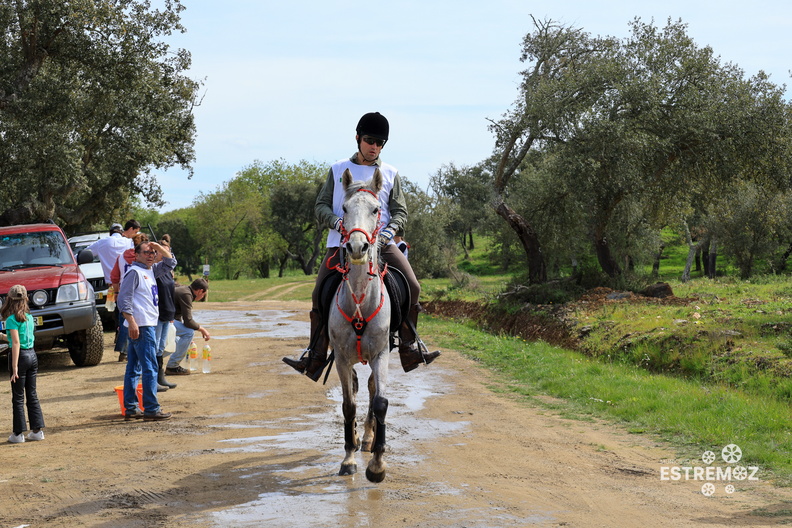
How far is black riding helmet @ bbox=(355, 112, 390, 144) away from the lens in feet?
25.9

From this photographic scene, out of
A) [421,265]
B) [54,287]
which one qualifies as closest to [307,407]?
[54,287]

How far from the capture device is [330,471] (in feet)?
23.7

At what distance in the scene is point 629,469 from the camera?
25.0 feet

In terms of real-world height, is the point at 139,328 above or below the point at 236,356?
above

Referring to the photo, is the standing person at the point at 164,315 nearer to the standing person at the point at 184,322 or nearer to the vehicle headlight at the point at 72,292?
the standing person at the point at 184,322

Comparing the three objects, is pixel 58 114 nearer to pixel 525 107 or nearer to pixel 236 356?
pixel 236 356

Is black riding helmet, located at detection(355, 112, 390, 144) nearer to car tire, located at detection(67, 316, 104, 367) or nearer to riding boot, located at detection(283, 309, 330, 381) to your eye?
riding boot, located at detection(283, 309, 330, 381)

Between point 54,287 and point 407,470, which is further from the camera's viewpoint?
point 54,287

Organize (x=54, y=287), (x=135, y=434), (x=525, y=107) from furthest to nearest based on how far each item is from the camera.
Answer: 1. (x=525, y=107)
2. (x=54, y=287)
3. (x=135, y=434)

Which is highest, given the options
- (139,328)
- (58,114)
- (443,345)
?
(58,114)

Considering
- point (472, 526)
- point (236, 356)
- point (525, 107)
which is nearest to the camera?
point (472, 526)

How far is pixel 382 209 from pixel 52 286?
30.1ft

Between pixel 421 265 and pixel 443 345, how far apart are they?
3037 cm

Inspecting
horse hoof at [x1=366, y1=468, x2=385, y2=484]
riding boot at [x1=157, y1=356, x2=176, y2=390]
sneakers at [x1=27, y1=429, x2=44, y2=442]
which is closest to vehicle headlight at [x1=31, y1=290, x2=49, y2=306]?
riding boot at [x1=157, y1=356, x2=176, y2=390]
